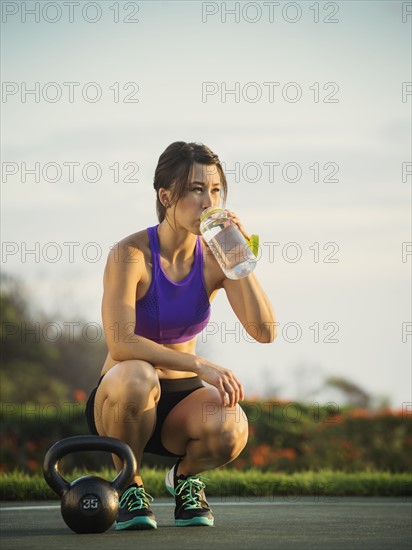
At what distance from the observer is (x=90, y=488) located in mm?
3895

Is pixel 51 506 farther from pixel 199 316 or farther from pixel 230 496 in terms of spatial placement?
pixel 199 316

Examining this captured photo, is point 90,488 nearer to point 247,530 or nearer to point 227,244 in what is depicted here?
point 247,530

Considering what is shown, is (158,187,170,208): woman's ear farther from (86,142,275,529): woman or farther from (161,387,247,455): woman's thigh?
(161,387,247,455): woman's thigh

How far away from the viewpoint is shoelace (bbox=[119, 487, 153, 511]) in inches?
166

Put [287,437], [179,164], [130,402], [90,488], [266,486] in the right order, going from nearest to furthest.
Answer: [90,488], [130,402], [179,164], [266,486], [287,437]

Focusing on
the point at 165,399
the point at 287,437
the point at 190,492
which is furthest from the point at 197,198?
the point at 287,437

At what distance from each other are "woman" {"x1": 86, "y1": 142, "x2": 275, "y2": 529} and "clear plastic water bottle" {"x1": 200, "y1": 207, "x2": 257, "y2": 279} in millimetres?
49

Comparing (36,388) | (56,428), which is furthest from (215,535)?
(36,388)

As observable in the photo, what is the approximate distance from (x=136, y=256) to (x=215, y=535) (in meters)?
1.25

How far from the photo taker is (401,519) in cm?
482

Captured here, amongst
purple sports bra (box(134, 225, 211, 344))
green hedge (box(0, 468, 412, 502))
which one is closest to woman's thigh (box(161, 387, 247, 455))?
purple sports bra (box(134, 225, 211, 344))

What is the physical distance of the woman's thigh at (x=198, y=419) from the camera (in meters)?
4.30

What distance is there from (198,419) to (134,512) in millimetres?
477

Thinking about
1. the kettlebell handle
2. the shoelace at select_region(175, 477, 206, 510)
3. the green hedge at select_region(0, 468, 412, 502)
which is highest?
the kettlebell handle
